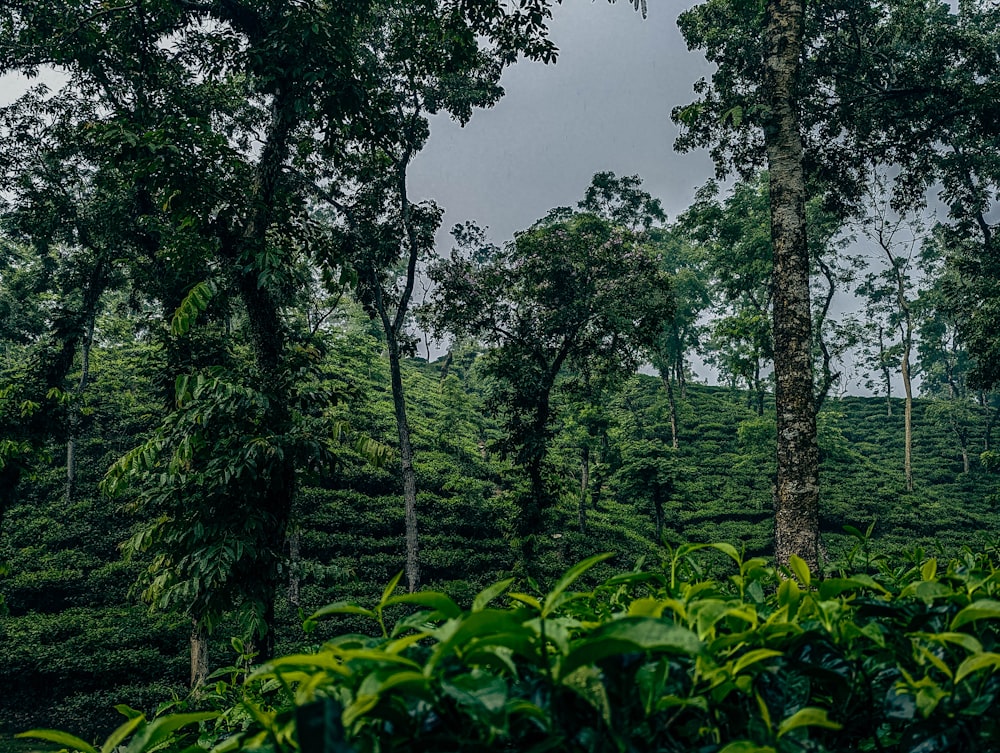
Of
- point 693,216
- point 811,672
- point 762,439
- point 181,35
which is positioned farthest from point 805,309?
point 762,439

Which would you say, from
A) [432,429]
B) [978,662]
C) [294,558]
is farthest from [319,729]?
[432,429]

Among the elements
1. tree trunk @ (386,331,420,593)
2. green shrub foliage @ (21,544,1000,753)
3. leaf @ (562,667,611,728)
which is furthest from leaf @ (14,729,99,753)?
tree trunk @ (386,331,420,593)

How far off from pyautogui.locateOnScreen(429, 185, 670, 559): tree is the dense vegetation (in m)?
0.07

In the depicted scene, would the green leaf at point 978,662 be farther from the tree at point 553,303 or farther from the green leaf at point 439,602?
the tree at point 553,303

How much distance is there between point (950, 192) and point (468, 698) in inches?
542

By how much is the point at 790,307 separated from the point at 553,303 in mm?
6720

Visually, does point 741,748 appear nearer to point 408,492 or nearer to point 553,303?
point 408,492

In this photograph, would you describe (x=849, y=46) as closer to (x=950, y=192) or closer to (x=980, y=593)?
(x=950, y=192)

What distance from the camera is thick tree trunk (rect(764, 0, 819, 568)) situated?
10.5ft

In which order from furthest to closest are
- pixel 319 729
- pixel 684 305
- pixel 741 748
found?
1. pixel 684 305
2. pixel 741 748
3. pixel 319 729

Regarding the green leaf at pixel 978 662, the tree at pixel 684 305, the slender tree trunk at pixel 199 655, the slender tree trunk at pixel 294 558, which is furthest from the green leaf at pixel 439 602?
the tree at pixel 684 305

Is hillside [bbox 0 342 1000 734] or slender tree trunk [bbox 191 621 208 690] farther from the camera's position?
hillside [bbox 0 342 1000 734]

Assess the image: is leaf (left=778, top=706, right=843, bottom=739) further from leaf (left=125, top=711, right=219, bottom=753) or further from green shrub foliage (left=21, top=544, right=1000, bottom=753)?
leaf (left=125, top=711, right=219, bottom=753)

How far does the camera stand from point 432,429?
17766mm
